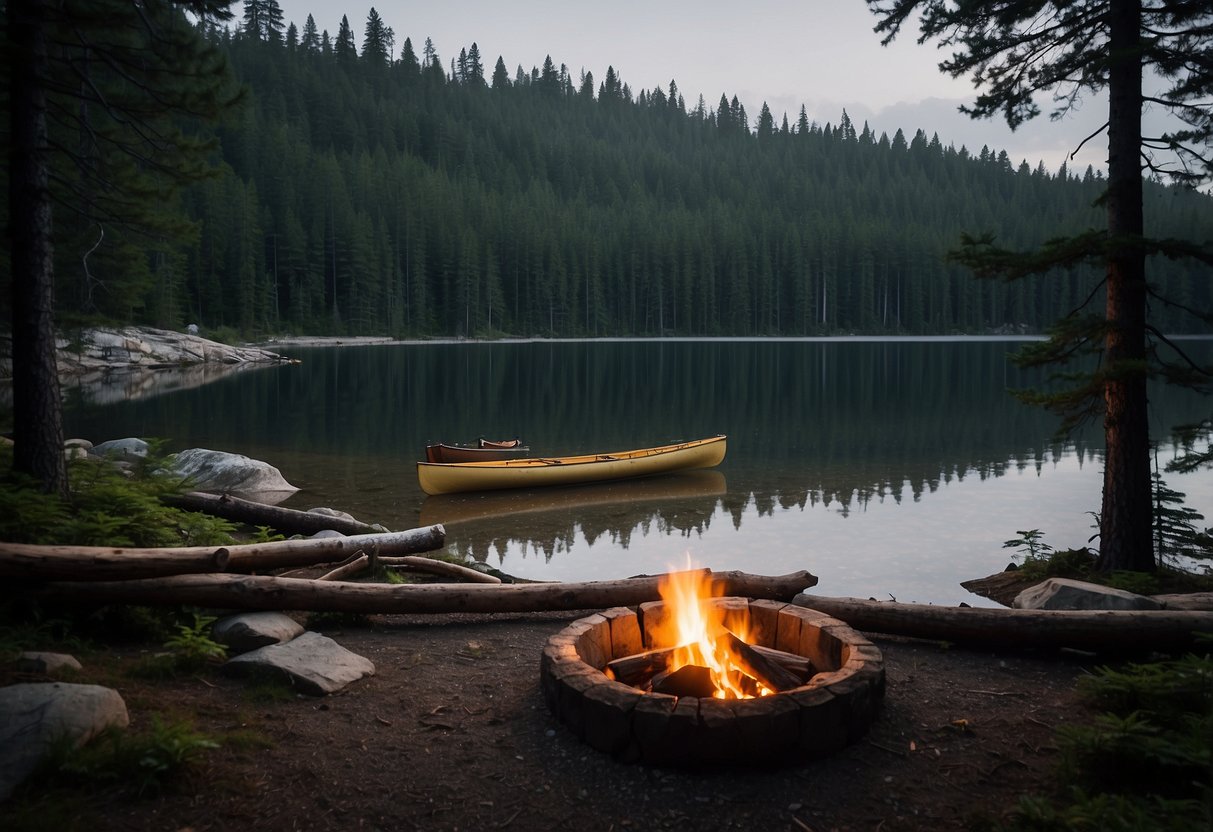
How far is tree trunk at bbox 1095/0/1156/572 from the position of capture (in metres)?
8.88

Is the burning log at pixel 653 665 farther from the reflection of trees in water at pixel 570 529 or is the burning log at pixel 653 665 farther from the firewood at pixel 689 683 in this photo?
the reflection of trees in water at pixel 570 529

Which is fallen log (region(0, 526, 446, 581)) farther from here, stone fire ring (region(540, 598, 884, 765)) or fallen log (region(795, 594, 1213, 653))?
fallen log (region(795, 594, 1213, 653))

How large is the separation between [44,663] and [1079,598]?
8493mm

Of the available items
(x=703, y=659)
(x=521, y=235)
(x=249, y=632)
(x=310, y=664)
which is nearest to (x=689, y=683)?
(x=703, y=659)

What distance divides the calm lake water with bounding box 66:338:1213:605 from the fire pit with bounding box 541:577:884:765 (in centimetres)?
445

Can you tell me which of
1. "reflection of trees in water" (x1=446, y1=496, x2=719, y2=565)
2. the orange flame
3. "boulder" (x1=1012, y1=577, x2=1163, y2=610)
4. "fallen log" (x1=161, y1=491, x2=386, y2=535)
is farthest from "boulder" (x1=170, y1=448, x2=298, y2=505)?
"boulder" (x1=1012, y1=577, x2=1163, y2=610)

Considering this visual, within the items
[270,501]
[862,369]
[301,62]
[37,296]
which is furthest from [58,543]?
[301,62]

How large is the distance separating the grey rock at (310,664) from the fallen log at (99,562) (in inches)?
40.4

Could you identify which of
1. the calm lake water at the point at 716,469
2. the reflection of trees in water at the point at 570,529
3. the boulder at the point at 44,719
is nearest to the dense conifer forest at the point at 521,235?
the calm lake water at the point at 716,469

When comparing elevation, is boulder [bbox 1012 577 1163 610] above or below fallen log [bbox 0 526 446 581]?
below

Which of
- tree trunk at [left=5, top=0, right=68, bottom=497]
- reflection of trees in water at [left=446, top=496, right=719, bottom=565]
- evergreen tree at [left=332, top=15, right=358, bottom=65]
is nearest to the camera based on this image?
tree trunk at [left=5, top=0, right=68, bottom=497]

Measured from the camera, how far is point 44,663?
493cm

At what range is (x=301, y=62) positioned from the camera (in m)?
159

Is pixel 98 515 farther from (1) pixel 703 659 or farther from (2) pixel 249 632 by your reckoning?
(1) pixel 703 659
